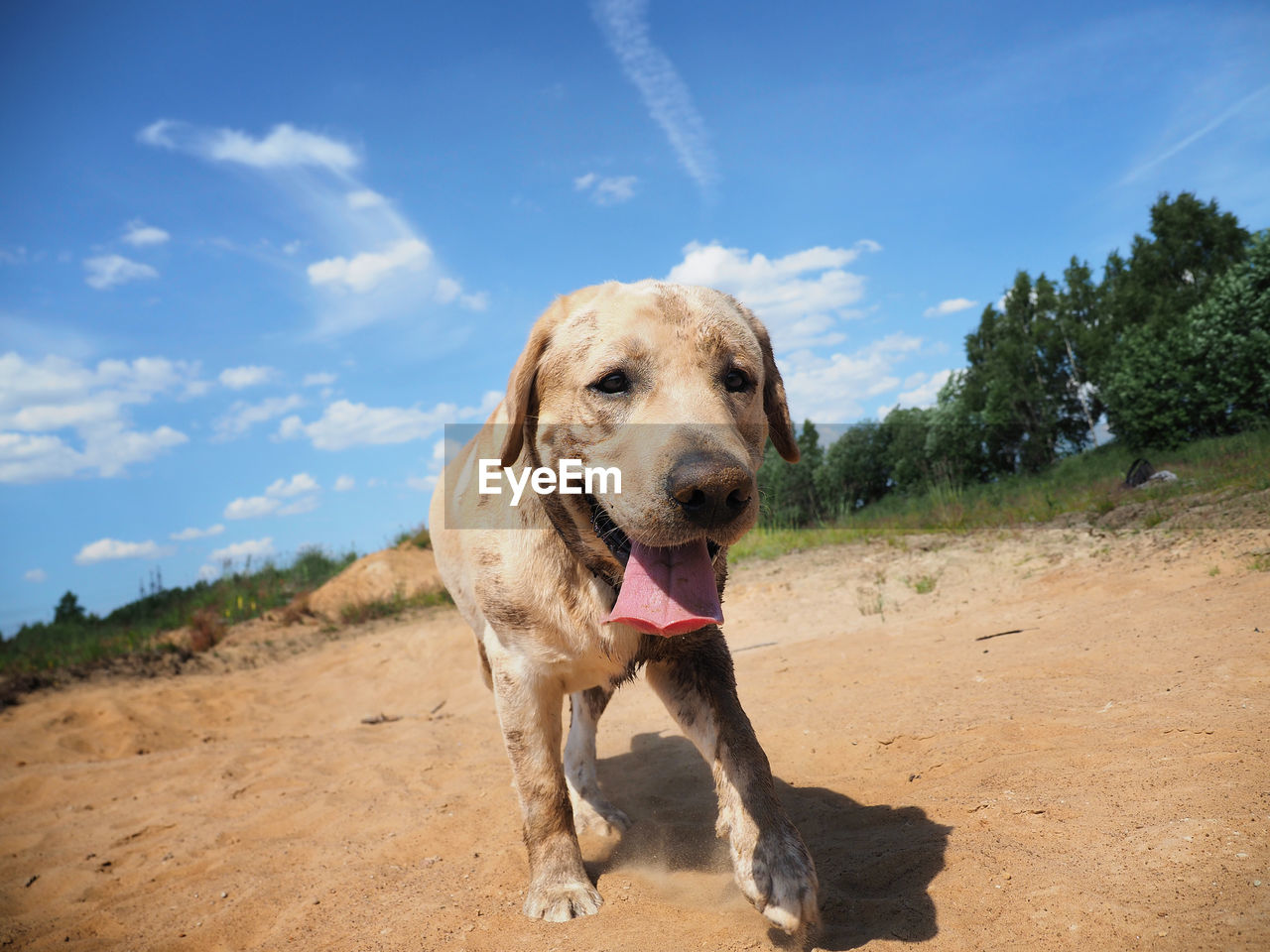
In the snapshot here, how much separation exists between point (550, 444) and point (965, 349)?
36.8 m

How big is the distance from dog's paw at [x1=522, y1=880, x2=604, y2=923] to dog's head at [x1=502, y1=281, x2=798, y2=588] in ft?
4.31

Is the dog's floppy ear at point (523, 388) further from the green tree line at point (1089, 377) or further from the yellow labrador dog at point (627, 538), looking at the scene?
the green tree line at point (1089, 377)

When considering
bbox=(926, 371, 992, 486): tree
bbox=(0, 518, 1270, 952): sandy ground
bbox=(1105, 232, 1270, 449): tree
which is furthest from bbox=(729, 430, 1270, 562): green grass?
bbox=(926, 371, 992, 486): tree

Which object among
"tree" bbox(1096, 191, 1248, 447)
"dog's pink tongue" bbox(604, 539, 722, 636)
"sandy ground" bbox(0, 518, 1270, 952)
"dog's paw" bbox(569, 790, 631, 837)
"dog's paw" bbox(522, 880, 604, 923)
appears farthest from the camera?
"tree" bbox(1096, 191, 1248, 447)

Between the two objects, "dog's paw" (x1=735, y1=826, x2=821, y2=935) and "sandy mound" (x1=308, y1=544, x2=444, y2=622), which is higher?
"sandy mound" (x1=308, y1=544, x2=444, y2=622)

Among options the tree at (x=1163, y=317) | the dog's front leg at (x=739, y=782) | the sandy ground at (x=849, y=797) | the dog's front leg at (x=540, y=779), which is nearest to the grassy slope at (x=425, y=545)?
the sandy ground at (x=849, y=797)

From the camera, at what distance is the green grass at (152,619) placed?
36.4ft

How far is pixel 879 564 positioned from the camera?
8836mm

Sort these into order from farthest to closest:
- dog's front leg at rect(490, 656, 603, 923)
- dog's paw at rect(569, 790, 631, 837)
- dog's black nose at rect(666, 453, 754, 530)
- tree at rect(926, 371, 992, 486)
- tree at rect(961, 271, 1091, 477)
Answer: tree at rect(961, 271, 1091, 477), tree at rect(926, 371, 992, 486), dog's paw at rect(569, 790, 631, 837), dog's front leg at rect(490, 656, 603, 923), dog's black nose at rect(666, 453, 754, 530)

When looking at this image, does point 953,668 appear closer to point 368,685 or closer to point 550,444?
point 550,444

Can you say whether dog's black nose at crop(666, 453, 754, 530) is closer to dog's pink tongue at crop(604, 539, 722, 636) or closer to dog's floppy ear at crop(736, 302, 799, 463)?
dog's pink tongue at crop(604, 539, 722, 636)

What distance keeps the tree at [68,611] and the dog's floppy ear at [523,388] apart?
1678cm

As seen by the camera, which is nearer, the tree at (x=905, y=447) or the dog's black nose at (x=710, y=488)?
the dog's black nose at (x=710, y=488)

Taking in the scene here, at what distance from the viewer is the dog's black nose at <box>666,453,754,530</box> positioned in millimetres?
2098
